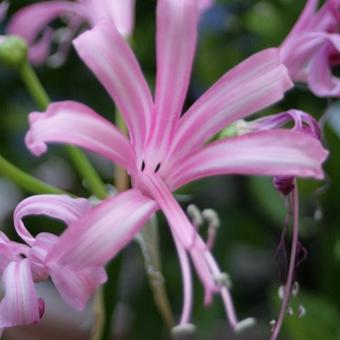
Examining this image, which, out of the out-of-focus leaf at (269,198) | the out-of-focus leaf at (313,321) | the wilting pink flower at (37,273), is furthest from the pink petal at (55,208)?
the out-of-focus leaf at (269,198)

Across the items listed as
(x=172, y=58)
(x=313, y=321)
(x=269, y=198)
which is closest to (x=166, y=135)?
(x=172, y=58)

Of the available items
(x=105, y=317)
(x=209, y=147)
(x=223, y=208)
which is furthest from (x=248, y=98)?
(x=223, y=208)

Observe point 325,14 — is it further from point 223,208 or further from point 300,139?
point 223,208

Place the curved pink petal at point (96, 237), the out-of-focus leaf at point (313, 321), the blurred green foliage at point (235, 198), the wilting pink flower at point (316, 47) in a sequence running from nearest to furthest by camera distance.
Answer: the curved pink petal at point (96, 237) < the wilting pink flower at point (316, 47) < the out-of-focus leaf at point (313, 321) < the blurred green foliage at point (235, 198)

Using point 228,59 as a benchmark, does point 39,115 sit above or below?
above

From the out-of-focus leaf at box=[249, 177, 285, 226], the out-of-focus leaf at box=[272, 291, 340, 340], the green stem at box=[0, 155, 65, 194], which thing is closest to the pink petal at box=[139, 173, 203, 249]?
the green stem at box=[0, 155, 65, 194]

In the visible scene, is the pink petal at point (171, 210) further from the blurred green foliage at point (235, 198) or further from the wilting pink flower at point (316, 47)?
the blurred green foliage at point (235, 198)

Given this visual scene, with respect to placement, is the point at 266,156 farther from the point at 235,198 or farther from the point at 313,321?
the point at 235,198
